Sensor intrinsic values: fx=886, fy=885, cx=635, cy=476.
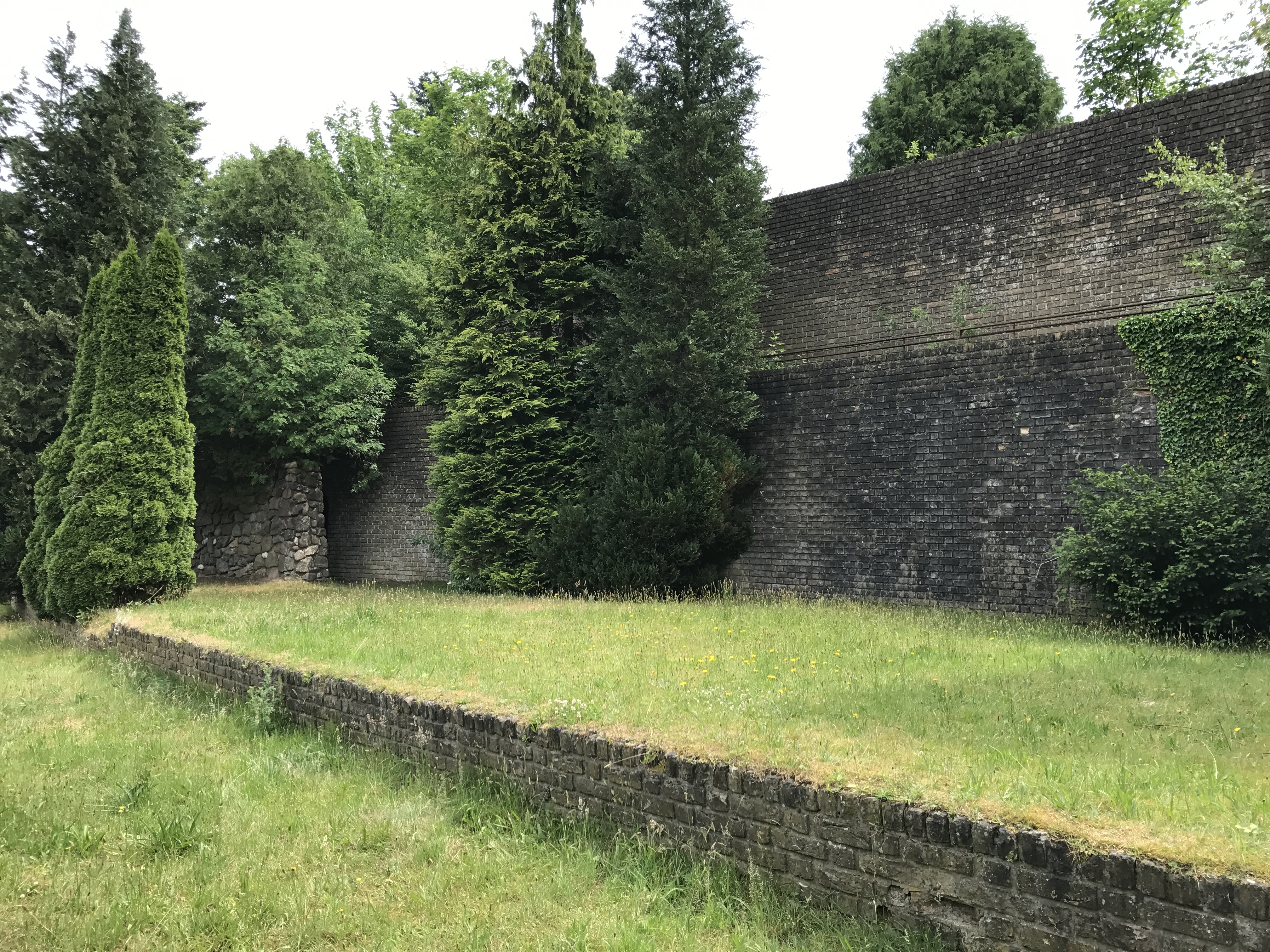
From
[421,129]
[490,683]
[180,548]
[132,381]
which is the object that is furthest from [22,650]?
[421,129]

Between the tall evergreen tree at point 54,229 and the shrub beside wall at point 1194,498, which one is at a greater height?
the tall evergreen tree at point 54,229

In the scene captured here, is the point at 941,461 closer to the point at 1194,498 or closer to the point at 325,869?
the point at 1194,498

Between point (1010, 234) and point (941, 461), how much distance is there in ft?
16.6

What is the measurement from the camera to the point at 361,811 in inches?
212

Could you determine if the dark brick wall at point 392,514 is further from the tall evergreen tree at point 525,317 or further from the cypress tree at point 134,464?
the cypress tree at point 134,464

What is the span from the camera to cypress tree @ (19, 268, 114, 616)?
13289mm

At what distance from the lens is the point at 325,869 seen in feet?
15.1

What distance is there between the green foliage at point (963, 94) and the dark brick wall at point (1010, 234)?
21.2 ft

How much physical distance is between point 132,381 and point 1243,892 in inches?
551

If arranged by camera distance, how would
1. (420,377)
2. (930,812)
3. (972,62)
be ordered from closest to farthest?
(930,812)
(420,377)
(972,62)

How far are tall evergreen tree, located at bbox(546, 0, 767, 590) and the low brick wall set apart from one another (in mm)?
6933

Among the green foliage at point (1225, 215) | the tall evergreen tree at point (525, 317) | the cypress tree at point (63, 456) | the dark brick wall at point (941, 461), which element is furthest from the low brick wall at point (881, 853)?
the cypress tree at point (63, 456)

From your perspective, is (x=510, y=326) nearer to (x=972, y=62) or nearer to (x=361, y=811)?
(x=361, y=811)

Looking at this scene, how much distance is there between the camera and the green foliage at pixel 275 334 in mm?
18516
